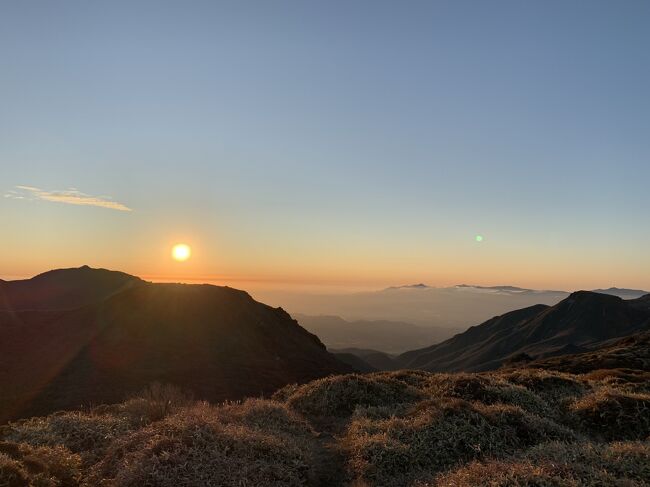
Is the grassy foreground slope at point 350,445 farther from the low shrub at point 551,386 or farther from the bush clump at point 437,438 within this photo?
the low shrub at point 551,386

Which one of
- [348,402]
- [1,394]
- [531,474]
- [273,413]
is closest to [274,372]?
[1,394]

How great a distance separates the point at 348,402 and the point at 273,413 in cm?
636

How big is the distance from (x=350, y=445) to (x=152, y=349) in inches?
2518

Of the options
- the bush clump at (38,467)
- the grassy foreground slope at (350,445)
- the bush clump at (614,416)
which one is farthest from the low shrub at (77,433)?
the bush clump at (614,416)

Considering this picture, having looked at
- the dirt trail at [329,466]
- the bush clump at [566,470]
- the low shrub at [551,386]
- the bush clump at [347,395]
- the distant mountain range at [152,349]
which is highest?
the bush clump at [566,470]

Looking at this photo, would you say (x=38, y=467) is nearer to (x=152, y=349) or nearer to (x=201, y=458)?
(x=201, y=458)

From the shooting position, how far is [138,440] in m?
14.6

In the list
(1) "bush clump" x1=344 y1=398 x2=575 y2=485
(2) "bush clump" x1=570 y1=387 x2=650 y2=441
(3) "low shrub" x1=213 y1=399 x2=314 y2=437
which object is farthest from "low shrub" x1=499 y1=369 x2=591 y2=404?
(3) "low shrub" x1=213 y1=399 x2=314 y2=437

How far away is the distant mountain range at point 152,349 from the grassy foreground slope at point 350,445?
37.7 m

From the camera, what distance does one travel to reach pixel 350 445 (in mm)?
17297

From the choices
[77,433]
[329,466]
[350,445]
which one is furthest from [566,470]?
[77,433]

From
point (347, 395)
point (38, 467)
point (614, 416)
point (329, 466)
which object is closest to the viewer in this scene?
point (38, 467)

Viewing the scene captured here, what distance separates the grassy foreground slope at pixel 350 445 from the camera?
11961mm

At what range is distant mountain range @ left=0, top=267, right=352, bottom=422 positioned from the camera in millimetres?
56188
